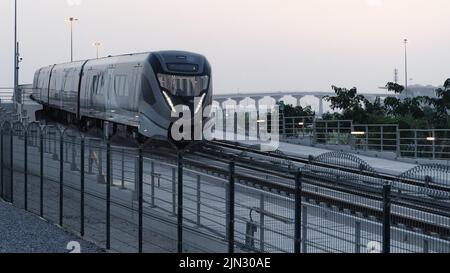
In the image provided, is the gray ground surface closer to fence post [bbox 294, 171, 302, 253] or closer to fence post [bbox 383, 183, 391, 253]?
fence post [bbox 294, 171, 302, 253]

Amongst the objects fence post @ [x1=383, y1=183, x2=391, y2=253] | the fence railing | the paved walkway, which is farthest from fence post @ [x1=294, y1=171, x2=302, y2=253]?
the fence railing

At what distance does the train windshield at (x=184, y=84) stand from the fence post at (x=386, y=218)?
72.9ft

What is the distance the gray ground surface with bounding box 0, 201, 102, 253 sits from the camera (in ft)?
43.8

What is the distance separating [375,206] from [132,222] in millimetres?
7421

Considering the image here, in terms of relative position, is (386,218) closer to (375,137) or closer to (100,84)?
(100,84)

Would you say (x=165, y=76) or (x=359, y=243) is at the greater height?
(x=165, y=76)

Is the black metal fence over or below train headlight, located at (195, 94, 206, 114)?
below

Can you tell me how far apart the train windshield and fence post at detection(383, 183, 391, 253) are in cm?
2223

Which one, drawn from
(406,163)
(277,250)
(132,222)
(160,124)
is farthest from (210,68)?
(277,250)

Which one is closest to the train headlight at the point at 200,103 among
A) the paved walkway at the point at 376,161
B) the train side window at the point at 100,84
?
the paved walkway at the point at 376,161

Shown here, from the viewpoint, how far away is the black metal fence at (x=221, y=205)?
784cm

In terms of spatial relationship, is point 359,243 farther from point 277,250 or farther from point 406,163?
point 406,163

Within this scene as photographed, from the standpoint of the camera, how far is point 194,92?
2966 centimetres
